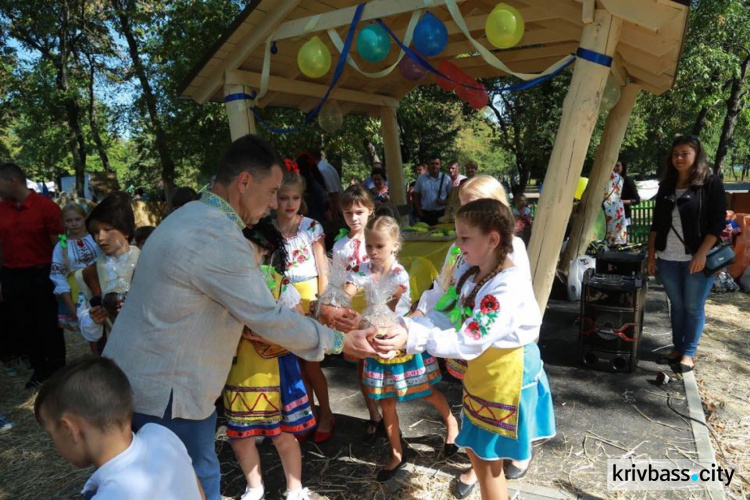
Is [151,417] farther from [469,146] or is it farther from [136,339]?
[469,146]

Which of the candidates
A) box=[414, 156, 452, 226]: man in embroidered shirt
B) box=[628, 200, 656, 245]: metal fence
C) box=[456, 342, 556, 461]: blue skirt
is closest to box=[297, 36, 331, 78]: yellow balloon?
box=[456, 342, 556, 461]: blue skirt

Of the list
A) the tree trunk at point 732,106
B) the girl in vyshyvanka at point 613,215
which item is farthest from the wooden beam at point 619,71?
the tree trunk at point 732,106

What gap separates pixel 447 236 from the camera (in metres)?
6.04

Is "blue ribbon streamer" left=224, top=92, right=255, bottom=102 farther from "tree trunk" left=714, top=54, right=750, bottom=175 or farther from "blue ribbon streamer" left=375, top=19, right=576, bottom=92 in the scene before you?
"tree trunk" left=714, top=54, right=750, bottom=175

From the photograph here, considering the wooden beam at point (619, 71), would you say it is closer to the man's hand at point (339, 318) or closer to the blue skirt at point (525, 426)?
the blue skirt at point (525, 426)

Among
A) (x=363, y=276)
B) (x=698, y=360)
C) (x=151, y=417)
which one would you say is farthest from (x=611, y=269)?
(x=151, y=417)

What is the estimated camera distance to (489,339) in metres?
2.17

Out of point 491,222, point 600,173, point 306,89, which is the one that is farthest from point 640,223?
point 491,222

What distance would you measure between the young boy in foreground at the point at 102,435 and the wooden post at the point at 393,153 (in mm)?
7521

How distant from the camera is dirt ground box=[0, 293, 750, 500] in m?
3.08

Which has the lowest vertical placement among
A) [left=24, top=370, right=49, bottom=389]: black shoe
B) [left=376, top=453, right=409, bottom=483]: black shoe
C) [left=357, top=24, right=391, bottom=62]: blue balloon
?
[left=24, top=370, right=49, bottom=389]: black shoe

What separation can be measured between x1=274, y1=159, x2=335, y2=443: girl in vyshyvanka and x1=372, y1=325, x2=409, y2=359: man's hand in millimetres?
1380

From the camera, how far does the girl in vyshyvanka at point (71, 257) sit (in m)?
4.50

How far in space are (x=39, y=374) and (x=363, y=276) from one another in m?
4.15
